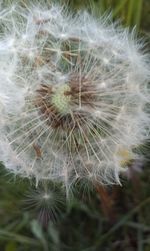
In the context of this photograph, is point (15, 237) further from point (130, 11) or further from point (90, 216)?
point (130, 11)

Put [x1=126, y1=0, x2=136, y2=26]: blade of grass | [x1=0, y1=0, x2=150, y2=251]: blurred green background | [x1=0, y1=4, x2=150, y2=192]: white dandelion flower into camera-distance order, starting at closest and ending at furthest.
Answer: [x1=0, y1=4, x2=150, y2=192]: white dandelion flower < [x1=126, y1=0, x2=136, y2=26]: blade of grass < [x1=0, y1=0, x2=150, y2=251]: blurred green background

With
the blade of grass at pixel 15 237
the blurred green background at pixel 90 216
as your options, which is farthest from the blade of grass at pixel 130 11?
the blade of grass at pixel 15 237

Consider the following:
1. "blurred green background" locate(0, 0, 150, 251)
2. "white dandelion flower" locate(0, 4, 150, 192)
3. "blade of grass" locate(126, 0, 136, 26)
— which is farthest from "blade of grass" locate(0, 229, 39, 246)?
"blade of grass" locate(126, 0, 136, 26)

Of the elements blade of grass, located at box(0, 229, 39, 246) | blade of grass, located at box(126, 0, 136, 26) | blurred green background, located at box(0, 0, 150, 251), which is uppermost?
blade of grass, located at box(126, 0, 136, 26)

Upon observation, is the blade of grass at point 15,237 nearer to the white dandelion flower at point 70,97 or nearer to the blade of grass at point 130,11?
the white dandelion flower at point 70,97

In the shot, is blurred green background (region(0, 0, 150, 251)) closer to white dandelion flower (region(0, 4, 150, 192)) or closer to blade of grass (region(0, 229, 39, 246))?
blade of grass (region(0, 229, 39, 246))

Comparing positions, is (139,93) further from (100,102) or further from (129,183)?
(129,183)
